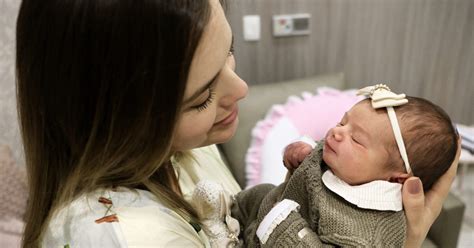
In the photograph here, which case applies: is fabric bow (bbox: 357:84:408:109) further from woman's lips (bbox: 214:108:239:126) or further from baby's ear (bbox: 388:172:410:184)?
woman's lips (bbox: 214:108:239:126)

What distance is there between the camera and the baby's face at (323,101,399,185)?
0.93 m

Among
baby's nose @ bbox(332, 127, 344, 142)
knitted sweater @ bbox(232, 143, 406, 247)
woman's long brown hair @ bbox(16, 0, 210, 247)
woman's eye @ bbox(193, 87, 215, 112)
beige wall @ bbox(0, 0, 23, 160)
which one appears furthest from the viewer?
beige wall @ bbox(0, 0, 23, 160)

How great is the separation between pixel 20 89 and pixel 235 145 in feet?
4.46

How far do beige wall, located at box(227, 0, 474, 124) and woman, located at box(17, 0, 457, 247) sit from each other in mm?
1481

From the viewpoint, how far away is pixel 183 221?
2.61 feet

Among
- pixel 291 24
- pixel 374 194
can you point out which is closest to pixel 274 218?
pixel 374 194

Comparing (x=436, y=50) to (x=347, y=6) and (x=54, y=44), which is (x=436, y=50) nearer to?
(x=347, y=6)

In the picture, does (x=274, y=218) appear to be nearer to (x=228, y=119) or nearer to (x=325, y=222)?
(x=325, y=222)

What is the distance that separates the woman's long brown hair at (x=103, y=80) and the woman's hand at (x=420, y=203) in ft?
1.81

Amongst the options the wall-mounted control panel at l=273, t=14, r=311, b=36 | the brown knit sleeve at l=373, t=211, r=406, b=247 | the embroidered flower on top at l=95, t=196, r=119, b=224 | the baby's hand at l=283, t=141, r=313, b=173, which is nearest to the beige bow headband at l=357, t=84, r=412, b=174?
the brown knit sleeve at l=373, t=211, r=406, b=247

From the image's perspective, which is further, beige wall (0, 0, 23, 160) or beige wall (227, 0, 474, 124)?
beige wall (227, 0, 474, 124)

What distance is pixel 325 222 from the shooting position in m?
0.88

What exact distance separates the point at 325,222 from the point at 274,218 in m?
0.11

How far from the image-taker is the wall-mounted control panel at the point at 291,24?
2180 millimetres
